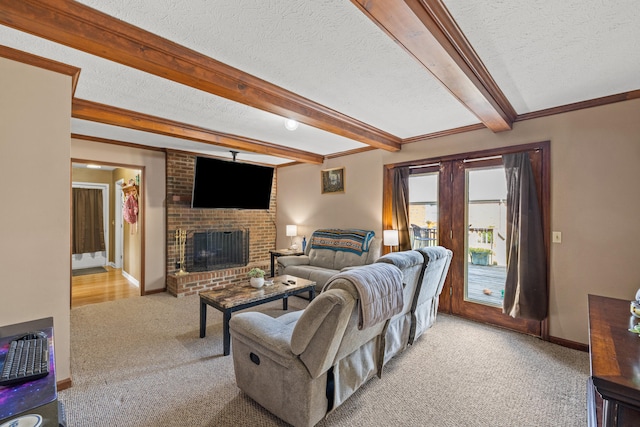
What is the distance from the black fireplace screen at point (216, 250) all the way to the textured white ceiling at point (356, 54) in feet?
8.16

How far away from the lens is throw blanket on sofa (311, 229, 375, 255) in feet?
14.0

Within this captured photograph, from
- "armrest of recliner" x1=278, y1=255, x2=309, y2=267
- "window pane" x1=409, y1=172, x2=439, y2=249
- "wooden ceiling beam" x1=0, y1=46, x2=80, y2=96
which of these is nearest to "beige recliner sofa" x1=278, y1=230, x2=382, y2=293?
"armrest of recliner" x1=278, y1=255, x2=309, y2=267

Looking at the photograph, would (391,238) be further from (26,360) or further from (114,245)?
(114,245)

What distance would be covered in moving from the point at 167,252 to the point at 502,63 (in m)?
4.93

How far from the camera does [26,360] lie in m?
1.12

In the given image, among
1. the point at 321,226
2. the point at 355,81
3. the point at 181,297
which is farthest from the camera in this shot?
the point at 321,226

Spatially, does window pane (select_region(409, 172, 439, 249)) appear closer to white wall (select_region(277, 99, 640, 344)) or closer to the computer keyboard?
white wall (select_region(277, 99, 640, 344))

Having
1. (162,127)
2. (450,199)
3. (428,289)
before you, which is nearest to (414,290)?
(428,289)

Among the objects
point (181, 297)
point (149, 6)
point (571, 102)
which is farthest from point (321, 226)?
point (149, 6)

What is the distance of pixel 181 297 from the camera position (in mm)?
4309

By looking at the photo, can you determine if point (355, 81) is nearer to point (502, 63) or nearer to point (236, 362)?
point (502, 63)

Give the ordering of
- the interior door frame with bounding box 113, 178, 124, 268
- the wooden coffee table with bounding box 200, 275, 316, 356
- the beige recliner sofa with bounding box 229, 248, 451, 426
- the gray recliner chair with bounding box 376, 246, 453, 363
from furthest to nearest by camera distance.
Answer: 1. the interior door frame with bounding box 113, 178, 124, 268
2. the wooden coffee table with bounding box 200, 275, 316, 356
3. the gray recliner chair with bounding box 376, 246, 453, 363
4. the beige recliner sofa with bounding box 229, 248, 451, 426

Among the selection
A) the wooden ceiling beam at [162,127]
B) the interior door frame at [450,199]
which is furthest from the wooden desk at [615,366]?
the wooden ceiling beam at [162,127]

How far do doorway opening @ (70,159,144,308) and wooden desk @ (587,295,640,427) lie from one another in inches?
202
